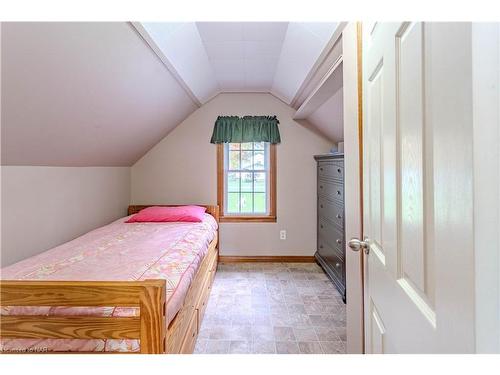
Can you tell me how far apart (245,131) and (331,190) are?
1360 millimetres

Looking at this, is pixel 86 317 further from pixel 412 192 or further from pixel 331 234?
pixel 331 234

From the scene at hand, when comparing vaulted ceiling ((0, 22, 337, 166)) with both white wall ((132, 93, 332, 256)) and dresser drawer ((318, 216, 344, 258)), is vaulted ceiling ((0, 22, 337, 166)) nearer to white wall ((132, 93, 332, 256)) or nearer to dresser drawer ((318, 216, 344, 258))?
white wall ((132, 93, 332, 256))

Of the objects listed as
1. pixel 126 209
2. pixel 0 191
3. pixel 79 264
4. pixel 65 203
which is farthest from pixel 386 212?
pixel 126 209

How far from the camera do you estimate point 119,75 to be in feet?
6.38

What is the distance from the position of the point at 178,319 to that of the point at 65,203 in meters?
1.71

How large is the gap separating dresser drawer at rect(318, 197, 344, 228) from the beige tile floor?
69cm

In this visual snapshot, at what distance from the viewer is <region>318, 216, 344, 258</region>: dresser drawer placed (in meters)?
2.92

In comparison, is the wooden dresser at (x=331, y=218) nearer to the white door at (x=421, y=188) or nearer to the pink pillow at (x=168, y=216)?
the pink pillow at (x=168, y=216)

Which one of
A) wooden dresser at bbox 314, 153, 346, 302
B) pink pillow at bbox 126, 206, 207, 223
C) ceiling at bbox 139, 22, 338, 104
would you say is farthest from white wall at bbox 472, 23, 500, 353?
pink pillow at bbox 126, 206, 207, 223

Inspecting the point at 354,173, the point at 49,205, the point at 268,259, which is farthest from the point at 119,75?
the point at 268,259

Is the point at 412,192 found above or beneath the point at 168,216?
above

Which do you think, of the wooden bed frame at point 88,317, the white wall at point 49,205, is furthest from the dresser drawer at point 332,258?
the white wall at point 49,205
